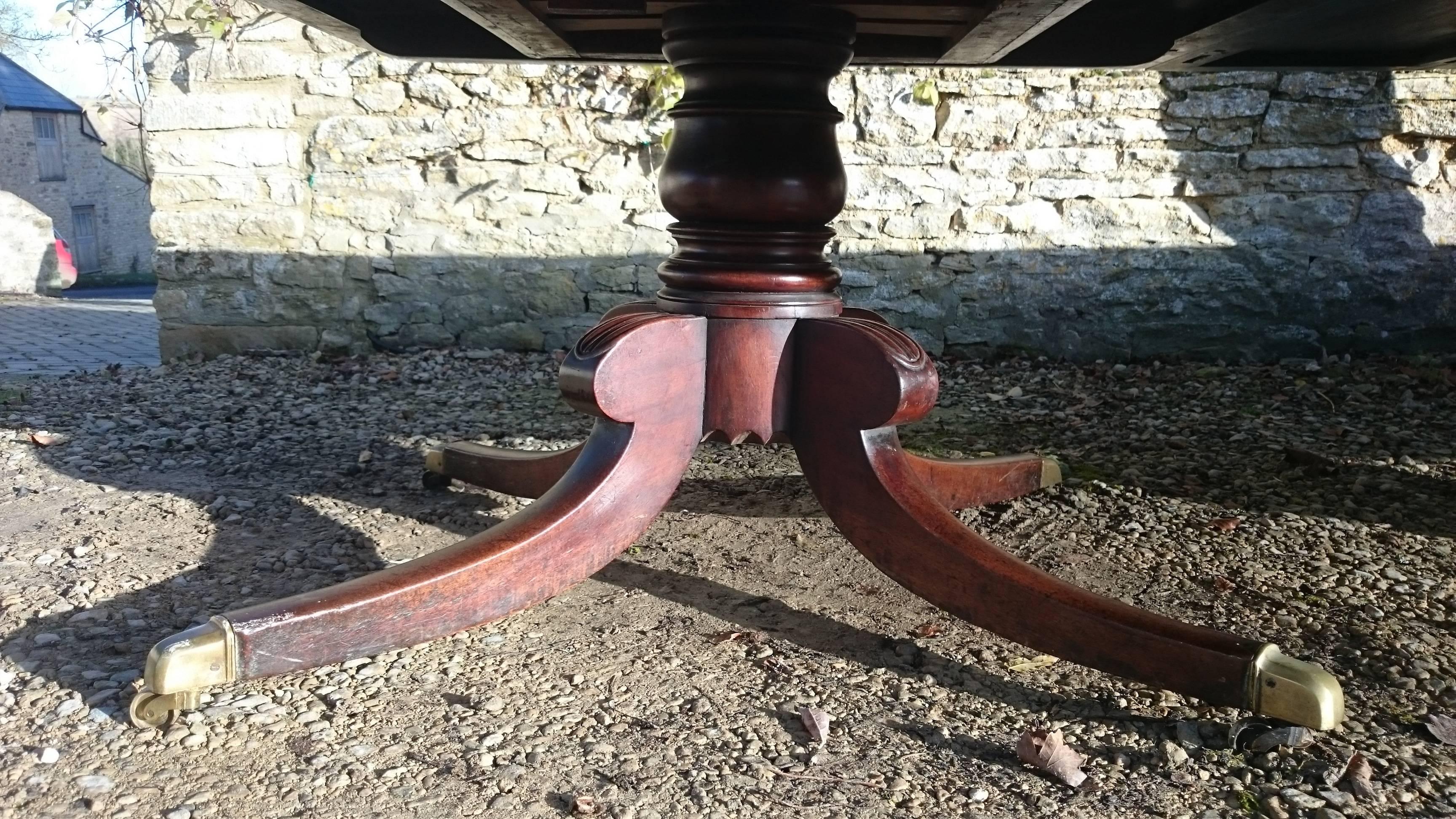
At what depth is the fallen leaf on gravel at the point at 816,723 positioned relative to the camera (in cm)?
123

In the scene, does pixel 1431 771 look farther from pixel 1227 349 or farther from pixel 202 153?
pixel 202 153

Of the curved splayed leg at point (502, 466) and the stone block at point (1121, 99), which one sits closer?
the curved splayed leg at point (502, 466)

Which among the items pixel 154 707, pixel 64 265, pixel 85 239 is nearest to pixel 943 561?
pixel 154 707

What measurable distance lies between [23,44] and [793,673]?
25.1 metres

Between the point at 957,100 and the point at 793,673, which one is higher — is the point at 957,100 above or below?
above

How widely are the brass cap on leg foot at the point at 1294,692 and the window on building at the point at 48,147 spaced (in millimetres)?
23008

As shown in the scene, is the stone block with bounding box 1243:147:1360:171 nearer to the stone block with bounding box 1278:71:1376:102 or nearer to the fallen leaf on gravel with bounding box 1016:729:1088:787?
the stone block with bounding box 1278:71:1376:102

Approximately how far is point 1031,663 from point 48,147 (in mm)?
23728

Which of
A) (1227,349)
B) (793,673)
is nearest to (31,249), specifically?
(1227,349)

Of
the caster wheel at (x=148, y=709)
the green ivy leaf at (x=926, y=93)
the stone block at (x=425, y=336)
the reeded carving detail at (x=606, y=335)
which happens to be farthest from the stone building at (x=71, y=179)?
the caster wheel at (x=148, y=709)

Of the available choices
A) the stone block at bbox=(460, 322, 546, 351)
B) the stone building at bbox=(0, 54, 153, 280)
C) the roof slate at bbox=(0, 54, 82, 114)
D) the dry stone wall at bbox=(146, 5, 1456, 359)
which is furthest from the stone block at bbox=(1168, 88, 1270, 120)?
the roof slate at bbox=(0, 54, 82, 114)

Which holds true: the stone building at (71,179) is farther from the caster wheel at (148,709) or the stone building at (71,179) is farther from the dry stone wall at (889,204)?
the caster wheel at (148,709)

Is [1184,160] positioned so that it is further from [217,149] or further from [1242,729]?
[217,149]

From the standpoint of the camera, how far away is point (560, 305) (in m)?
4.11
